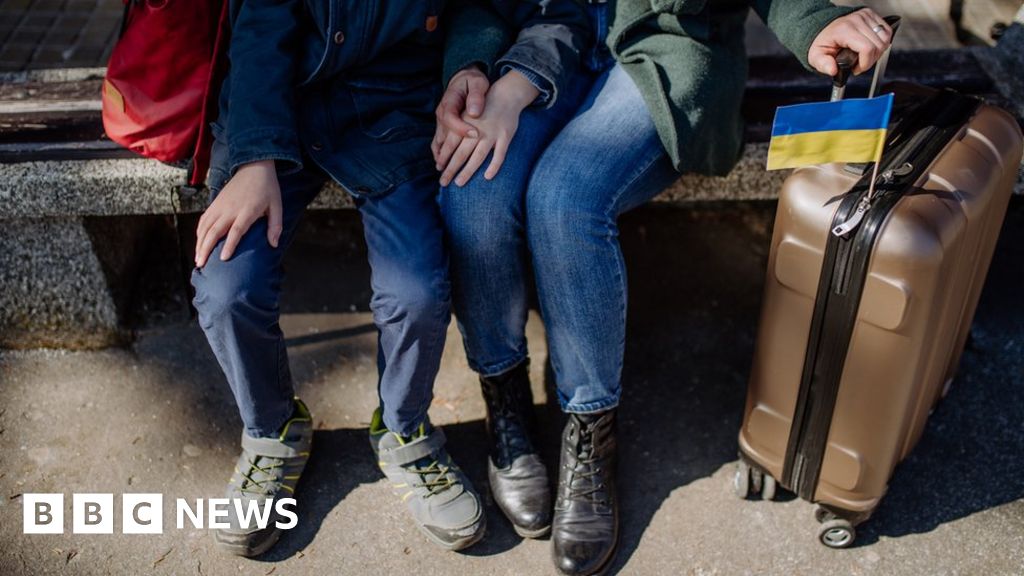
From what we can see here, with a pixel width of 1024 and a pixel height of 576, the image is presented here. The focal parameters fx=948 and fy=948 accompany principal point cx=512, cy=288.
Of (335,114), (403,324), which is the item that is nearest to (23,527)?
(403,324)

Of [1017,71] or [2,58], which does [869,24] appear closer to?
[1017,71]

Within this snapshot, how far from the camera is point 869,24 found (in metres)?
1.95

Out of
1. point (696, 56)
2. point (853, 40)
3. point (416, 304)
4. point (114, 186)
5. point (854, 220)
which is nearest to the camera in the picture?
point (854, 220)

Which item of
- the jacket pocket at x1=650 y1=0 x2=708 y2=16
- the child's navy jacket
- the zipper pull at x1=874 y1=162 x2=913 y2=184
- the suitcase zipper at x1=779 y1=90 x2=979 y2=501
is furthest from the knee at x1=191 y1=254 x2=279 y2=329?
the zipper pull at x1=874 y1=162 x2=913 y2=184

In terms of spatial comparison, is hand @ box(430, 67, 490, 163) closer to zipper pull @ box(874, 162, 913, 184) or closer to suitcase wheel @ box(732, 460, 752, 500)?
zipper pull @ box(874, 162, 913, 184)

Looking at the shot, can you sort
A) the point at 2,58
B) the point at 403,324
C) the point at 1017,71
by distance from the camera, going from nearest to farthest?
the point at 403,324, the point at 1017,71, the point at 2,58

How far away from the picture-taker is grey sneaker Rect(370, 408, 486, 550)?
87.3 inches

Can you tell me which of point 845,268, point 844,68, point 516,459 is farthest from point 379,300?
point 844,68

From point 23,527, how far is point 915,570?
6.91 feet

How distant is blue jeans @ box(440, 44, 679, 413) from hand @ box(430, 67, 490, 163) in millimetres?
111

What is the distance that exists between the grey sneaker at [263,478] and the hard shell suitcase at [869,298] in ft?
3.58

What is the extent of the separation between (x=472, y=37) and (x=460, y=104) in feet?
0.55

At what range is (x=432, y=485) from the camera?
2.27 metres

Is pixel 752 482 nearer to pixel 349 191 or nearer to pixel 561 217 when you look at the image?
pixel 561 217
